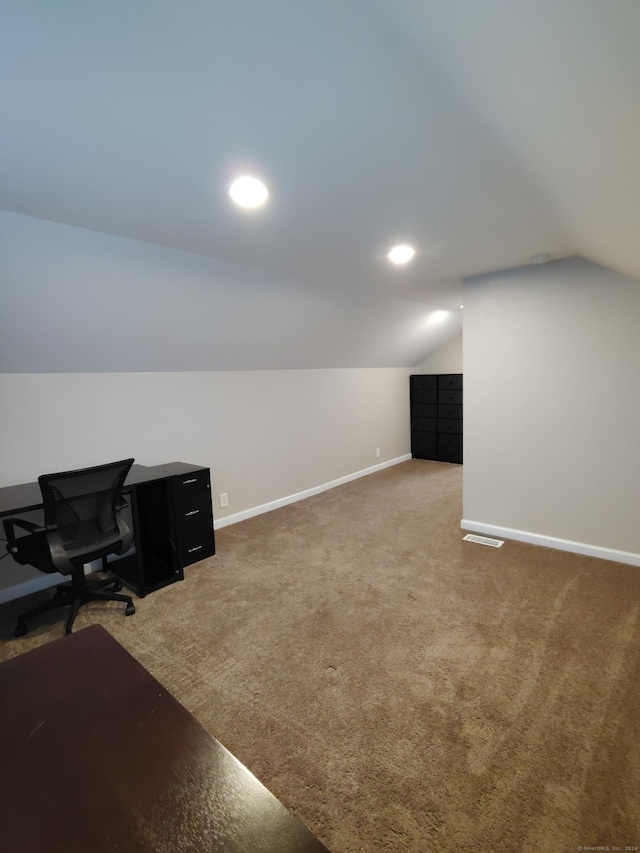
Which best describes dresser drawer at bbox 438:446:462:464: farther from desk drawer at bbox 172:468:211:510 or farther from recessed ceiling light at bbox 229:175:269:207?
recessed ceiling light at bbox 229:175:269:207

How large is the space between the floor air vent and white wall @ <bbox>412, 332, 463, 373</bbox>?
322 cm

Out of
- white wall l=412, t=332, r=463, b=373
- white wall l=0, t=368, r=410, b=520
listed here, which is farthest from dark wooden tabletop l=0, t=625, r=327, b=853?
white wall l=412, t=332, r=463, b=373

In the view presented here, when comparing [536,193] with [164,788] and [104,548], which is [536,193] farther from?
[104,548]

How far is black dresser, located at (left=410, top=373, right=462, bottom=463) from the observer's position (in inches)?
228

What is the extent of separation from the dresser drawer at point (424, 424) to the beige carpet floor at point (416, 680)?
9.86ft

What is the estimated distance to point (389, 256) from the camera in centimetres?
256

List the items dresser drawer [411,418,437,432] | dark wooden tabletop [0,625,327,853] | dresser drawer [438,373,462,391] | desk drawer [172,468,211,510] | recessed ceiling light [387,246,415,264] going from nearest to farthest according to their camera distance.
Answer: dark wooden tabletop [0,625,327,853], recessed ceiling light [387,246,415,264], desk drawer [172,468,211,510], dresser drawer [438,373,462,391], dresser drawer [411,418,437,432]

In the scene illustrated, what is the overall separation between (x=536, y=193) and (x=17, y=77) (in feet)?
6.07

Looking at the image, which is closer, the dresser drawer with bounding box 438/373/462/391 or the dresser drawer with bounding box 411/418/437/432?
the dresser drawer with bounding box 438/373/462/391

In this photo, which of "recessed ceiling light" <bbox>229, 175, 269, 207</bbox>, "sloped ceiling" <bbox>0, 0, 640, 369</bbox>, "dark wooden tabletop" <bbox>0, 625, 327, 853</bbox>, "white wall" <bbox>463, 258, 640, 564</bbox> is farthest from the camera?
"white wall" <bbox>463, 258, 640, 564</bbox>

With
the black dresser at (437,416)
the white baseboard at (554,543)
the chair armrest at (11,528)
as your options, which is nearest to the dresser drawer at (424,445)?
the black dresser at (437,416)

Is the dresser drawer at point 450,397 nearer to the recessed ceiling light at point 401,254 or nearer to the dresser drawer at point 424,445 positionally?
the dresser drawer at point 424,445

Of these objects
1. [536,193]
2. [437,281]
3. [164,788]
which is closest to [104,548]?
[164,788]

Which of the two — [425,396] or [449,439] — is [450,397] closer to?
[425,396]
